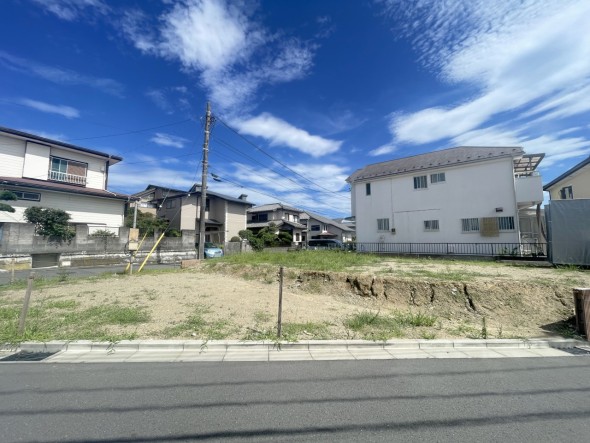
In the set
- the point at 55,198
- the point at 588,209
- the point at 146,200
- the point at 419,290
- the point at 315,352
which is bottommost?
the point at 315,352

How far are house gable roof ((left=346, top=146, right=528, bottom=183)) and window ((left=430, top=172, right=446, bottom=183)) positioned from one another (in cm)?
55

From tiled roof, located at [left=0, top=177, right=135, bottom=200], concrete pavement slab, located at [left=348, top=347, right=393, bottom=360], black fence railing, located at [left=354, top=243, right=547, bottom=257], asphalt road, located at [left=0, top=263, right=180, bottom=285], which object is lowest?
concrete pavement slab, located at [left=348, top=347, right=393, bottom=360]

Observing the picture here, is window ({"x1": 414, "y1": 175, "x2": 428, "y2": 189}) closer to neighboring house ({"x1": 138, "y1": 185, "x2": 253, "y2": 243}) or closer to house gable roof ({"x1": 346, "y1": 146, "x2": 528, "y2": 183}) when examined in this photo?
house gable roof ({"x1": 346, "y1": 146, "x2": 528, "y2": 183})

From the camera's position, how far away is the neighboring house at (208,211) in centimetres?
3025

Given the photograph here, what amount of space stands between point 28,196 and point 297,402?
73.3 feet

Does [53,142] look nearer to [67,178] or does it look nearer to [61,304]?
[67,178]

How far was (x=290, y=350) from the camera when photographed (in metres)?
4.84

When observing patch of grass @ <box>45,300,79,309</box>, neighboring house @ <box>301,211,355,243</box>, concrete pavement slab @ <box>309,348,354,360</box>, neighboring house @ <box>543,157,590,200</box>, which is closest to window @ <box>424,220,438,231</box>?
neighboring house @ <box>543,157,590,200</box>

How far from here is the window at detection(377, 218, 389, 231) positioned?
2064cm

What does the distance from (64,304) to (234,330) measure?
499cm

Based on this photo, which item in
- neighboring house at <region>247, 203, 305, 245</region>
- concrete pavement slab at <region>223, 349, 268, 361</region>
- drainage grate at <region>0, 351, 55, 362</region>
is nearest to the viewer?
drainage grate at <region>0, 351, 55, 362</region>

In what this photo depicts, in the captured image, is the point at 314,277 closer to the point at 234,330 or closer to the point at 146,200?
the point at 234,330

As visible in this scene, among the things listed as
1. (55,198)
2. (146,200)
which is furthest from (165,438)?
(146,200)

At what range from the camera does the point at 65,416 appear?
9.32 feet
